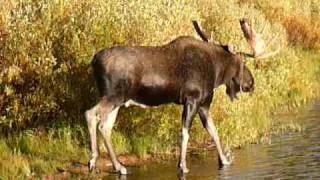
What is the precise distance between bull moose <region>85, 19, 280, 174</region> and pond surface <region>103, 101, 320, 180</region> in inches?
13.5

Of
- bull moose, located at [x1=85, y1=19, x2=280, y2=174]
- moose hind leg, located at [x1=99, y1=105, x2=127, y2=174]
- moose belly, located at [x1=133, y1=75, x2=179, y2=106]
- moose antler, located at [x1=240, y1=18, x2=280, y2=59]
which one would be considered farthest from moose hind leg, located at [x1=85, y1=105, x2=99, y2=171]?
moose antler, located at [x1=240, y1=18, x2=280, y2=59]

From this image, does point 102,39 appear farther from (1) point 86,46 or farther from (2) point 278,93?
(2) point 278,93

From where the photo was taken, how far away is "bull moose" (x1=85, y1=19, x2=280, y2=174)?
14203 millimetres

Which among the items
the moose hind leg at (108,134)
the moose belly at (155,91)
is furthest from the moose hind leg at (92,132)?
the moose belly at (155,91)

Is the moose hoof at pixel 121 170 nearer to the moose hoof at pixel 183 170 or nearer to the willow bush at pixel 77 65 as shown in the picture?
the moose hoof at pixel 183 170

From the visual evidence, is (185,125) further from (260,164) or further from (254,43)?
(254,43)

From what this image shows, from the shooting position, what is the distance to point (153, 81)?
14344 millimetres

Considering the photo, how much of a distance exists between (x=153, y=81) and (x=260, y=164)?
2.36m

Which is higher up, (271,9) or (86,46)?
(86,46)

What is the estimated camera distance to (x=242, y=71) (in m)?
16.0

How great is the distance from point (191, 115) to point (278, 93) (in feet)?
31.5

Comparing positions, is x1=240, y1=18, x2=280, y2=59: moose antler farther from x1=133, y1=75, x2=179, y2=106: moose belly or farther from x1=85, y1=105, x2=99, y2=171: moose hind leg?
x1=85, y1=105, x2=99, y2=171: moose hind leg

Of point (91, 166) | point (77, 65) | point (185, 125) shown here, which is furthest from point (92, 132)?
point (77, 65)

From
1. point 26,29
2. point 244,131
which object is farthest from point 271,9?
point 26,29
